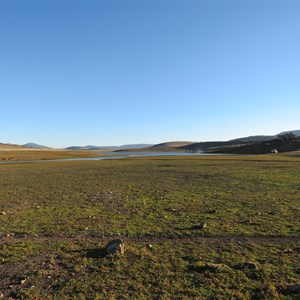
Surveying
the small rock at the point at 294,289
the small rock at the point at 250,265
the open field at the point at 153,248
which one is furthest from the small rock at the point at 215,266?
the small rock at the point at 294,289

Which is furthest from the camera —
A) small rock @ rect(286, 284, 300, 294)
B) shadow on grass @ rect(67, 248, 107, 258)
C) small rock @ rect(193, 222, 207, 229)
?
small rock @ rect(193, 222, 207, 229)

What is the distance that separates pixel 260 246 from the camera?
932 cm

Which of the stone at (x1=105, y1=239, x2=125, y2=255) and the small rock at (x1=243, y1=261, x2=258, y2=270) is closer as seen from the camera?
the small rock at (x1=243, y1=261, x2=258, y2=270)

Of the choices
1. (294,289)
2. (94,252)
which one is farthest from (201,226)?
(294,289)

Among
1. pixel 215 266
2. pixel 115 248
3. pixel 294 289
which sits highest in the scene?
pixel 115 248

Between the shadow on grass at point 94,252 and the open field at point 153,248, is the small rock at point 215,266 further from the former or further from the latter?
the shadow on grass at point 94,252

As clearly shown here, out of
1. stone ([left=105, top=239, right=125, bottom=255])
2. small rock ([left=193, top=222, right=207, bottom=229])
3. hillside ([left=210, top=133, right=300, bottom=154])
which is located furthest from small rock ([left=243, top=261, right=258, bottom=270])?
hillside ([left=210, top=133, right=300, bottom=154])

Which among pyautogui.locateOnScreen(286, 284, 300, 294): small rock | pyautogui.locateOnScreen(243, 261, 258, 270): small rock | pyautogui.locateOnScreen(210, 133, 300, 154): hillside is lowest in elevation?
pyautogui.locateOnScreen(286, 284, 300, 294): small rock

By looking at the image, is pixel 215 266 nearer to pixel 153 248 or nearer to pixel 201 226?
pixel 153 248

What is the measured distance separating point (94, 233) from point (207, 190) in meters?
11.7

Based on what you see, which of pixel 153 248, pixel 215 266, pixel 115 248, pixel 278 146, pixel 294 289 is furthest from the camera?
pixel 278 146

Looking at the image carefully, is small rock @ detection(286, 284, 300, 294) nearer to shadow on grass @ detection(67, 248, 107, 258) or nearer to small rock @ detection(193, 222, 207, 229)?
small rock @ detection(193, 222, 207, 229)

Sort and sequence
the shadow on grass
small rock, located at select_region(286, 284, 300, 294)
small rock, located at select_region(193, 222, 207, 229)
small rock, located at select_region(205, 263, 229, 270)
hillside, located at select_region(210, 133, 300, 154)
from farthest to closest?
hillside, located at select_region(210, 133, 300, 154)
small rock, located at select_region(193, 222, 207, 229)
the shadow on grass
small rock, located at select_region(205, 263, 229, 270)
small rock, located at select_region(286, 284, 300, 294)

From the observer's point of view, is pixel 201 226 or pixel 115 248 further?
pixel 201 226
